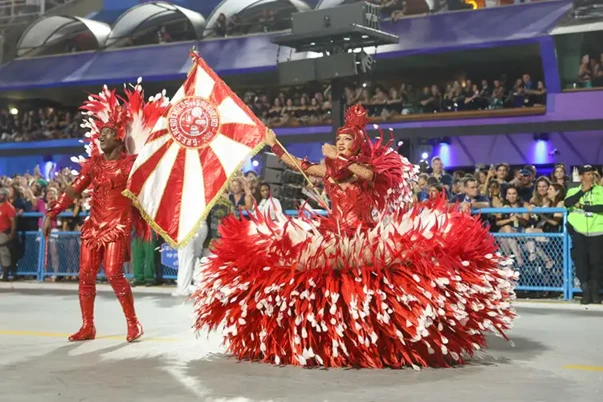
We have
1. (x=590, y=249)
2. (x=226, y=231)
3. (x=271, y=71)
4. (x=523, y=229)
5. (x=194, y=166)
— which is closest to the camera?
(x=226, y=231)

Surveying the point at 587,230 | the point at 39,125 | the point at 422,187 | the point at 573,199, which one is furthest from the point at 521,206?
the point at 39,125

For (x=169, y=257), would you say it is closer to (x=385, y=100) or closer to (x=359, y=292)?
(x=359, y=292)

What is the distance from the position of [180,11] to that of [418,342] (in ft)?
76.7

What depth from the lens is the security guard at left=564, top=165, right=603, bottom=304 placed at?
1006cm

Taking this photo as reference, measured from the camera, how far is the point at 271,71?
24.9 meters

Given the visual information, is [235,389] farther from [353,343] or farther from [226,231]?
[226,231]

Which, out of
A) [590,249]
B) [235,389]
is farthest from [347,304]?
[590,249]

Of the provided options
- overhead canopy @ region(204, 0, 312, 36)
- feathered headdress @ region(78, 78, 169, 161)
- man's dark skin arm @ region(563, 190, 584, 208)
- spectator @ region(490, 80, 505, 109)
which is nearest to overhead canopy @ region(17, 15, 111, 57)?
overhead canopy @ region(204, 0, 312, 36)

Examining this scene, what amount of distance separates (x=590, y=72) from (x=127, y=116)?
595 inches

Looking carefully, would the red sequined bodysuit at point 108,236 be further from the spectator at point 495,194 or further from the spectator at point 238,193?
the spectator at point 495,194

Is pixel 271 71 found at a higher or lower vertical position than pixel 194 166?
higher

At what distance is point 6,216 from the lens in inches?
558

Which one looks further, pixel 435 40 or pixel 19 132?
pixel 19 132

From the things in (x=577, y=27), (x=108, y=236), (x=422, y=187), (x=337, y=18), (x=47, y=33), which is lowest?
(x=108, y=236)
